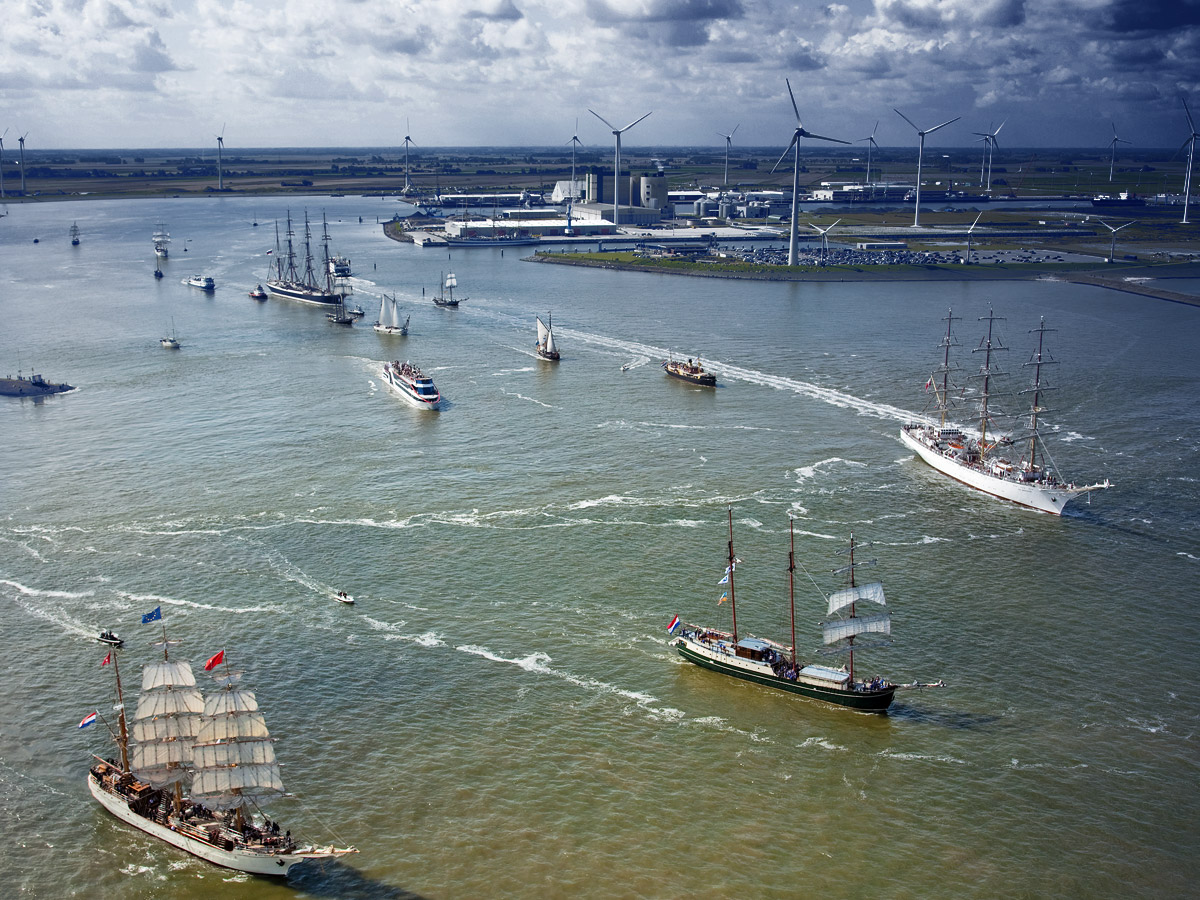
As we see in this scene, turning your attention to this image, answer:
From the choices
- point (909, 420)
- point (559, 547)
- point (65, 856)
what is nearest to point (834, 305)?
point (909, 420)

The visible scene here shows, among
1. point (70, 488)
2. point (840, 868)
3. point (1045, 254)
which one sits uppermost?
point (1045, 254)

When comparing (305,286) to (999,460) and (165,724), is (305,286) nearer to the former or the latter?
(999,460)

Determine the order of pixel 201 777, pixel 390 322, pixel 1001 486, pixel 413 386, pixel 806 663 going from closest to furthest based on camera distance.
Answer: pixel 201 777, pixel 806 663, pixel 1001 486, pixel 413 386, pixel 390 322

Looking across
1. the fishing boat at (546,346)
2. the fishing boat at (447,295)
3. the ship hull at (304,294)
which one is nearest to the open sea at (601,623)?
the fishing boat at (546,346)

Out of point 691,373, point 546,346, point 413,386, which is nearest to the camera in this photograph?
point 413,386

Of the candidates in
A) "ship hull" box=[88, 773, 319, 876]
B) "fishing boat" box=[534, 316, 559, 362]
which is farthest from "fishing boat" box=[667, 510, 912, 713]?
"fishing boat" box=[534, 316, 559, 362]

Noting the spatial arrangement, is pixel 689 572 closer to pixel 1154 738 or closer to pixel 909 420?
pixel 1154 738

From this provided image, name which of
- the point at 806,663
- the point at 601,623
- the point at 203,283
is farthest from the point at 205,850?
the point at 203,283

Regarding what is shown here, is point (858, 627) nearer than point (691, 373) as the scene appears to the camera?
Yes
